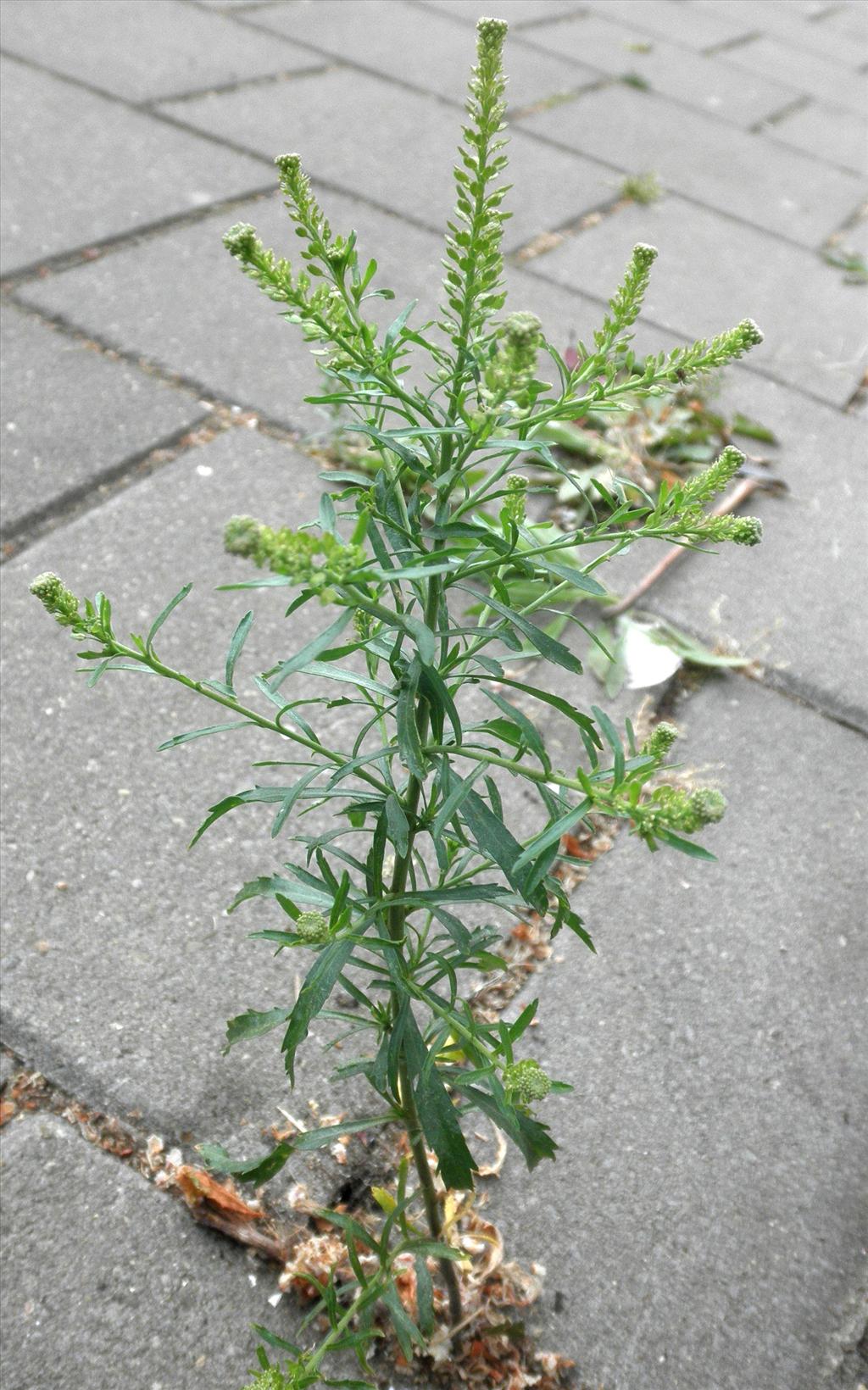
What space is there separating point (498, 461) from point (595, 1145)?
1.40m

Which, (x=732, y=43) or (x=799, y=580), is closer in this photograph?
(x=799, y=580)

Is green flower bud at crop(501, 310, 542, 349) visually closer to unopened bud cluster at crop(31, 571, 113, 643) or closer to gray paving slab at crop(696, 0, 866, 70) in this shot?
unopened bud cluster at crop(31, 571, 113, 643)

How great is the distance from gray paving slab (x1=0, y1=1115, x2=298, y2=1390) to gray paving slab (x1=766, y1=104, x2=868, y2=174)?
4.55 m

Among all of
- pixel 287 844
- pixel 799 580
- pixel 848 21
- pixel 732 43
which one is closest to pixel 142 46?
A: pixel 799 580

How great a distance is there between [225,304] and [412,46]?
2.27 m

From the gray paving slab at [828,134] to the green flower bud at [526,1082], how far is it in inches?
179

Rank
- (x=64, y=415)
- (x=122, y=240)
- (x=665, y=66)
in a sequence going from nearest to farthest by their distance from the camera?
(x=64, y=415) → (x=122, y=240) → (x=665, y=66)

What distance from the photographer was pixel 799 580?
2355 mm

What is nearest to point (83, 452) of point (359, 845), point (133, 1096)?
point (359, 845)

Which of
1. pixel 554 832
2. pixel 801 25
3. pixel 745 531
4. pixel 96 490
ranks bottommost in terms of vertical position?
pixel 96 490

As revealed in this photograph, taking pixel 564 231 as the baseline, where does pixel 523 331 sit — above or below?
above

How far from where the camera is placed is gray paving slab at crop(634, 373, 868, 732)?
2.13m

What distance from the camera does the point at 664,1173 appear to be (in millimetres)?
1359

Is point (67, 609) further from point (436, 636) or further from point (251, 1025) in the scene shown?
point (251, 1025)
